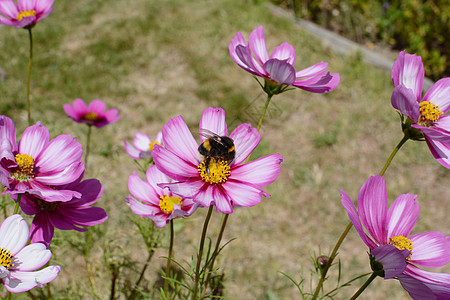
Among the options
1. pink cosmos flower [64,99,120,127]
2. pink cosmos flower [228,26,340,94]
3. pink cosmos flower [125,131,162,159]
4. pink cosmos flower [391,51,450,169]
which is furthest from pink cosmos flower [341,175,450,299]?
pink cosmos flower [64,99,120,127]

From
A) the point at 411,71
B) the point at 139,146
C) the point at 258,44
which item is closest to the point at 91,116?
the point at 139,146

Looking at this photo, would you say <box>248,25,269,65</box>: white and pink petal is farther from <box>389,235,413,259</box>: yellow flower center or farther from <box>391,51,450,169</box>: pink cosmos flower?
<box>389,235,413,259</box>: yellow flower center

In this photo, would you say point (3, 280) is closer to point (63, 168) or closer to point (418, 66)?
point (63, 168)

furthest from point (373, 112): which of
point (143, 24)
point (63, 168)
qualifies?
point (63, 168)

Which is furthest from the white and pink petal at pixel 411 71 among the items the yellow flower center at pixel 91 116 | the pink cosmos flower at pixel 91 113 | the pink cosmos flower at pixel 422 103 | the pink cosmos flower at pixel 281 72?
the yellow flower center at pixel 91 116

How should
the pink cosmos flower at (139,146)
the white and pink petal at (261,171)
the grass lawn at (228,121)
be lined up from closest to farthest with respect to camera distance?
the white and pink petal at (261,171), the pink cosmos flower at (139,146), the grass lawn at (228,121)

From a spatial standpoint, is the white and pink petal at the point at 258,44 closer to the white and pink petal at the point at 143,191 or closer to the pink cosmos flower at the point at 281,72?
the pink cosmos flower at the point at 281,72
